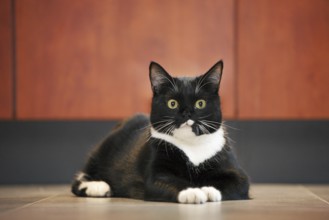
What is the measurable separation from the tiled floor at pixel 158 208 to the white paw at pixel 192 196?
3 centimetres

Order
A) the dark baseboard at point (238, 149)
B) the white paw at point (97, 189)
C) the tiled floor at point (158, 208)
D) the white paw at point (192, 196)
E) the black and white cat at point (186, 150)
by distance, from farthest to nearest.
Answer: the dark baseboard at point (238, 149)
the white paw at point (97, 189)
the black and white cat at point (186, 150)
the white paw at point (192, 196)
the tiled floor at point (158, 208)

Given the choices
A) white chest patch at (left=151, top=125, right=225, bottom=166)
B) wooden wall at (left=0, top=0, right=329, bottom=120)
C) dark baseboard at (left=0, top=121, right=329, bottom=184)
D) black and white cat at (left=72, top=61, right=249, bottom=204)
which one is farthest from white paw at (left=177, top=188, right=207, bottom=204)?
dark baseboard at (left=0, top=121, right=329, bottom=184)

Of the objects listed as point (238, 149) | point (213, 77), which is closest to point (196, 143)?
point (213, 77)

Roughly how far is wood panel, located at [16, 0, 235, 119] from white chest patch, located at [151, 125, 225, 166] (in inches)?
32.7

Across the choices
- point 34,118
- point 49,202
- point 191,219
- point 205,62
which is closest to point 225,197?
point 191,219

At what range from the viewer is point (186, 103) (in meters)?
1.82

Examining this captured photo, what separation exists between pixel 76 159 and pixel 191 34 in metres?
0.86

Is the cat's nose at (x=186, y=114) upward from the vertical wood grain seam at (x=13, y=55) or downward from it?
downward

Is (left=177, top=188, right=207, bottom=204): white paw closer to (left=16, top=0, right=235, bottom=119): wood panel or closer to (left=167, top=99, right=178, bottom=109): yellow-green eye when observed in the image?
(left=167, top=99, right=178, bottom=109): yellow-green eye

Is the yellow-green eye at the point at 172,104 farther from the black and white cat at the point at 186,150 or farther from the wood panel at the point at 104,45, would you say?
the wood panel at the point at 104,45

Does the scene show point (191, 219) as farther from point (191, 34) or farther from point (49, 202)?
point (191, 34)

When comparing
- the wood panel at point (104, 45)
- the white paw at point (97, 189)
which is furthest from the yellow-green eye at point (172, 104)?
the wood panel at point (104, 45)

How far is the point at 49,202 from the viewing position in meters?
1.90

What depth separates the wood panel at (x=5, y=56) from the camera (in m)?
2.72
